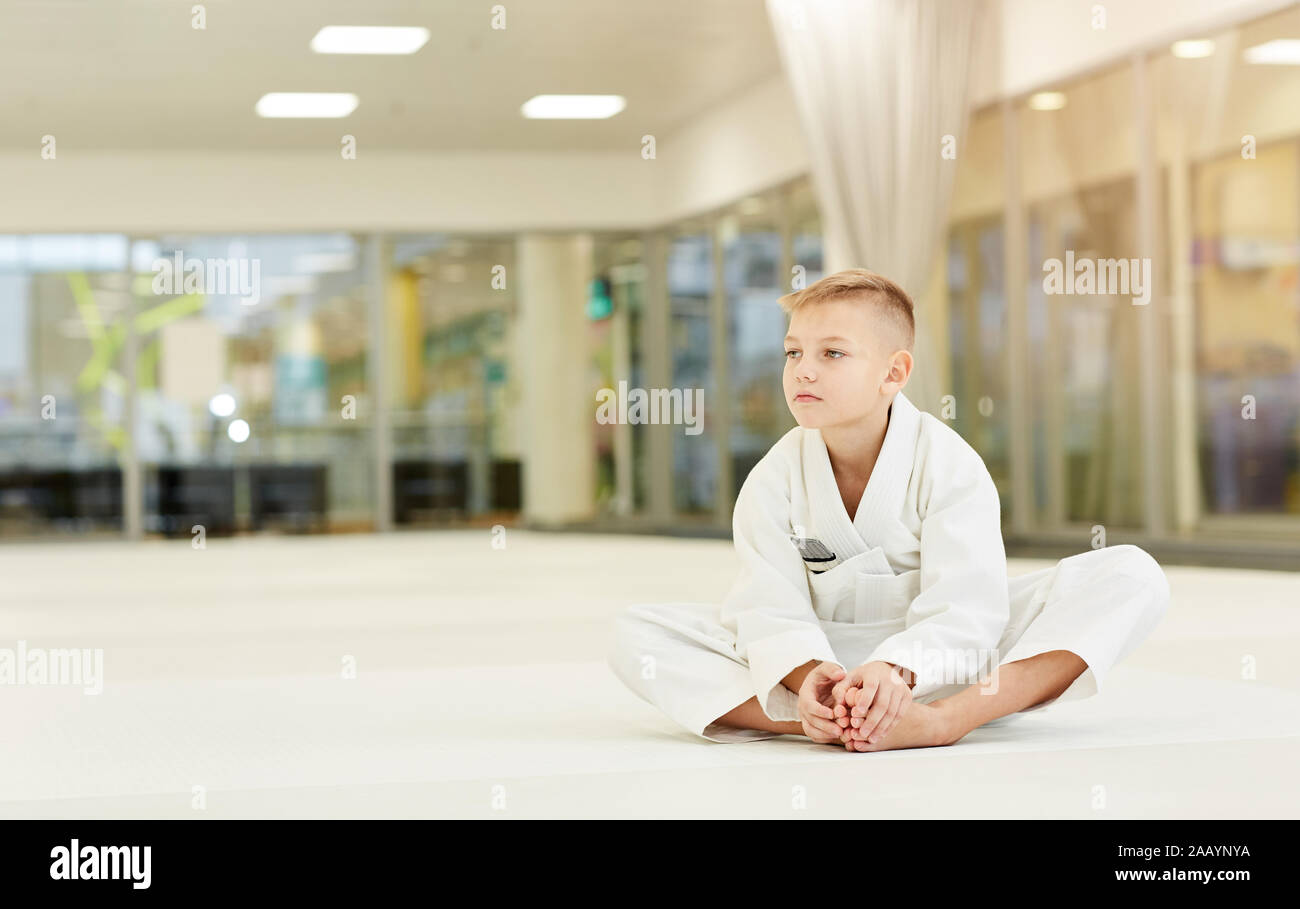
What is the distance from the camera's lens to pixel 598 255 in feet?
50.9

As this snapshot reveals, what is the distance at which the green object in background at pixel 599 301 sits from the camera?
15484 millimetres

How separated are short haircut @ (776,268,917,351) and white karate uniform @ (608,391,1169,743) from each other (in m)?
0.15

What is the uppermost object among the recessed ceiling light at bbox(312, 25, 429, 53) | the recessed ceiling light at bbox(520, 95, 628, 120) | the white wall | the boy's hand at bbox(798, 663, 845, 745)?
the recessed ceiling light at bbox(520, 95, 628, 120)

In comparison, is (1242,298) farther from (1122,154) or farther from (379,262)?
(379,262)

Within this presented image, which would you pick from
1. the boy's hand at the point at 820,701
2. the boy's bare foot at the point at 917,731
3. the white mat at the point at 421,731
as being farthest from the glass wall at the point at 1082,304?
the boy's hand at the point at 820,701

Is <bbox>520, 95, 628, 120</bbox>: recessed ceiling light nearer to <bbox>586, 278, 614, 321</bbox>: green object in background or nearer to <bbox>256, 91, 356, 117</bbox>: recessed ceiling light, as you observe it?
<bbox>256, 91, 356, 117</bbox>: recessed ceiling light

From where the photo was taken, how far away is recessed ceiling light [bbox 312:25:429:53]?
35.0ft

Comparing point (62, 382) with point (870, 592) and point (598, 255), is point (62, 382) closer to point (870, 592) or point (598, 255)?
point (598, 255)

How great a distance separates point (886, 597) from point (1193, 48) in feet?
21.3

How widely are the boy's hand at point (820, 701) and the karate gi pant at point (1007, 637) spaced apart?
112 millimetres

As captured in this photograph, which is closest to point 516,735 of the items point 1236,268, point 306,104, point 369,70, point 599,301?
point 1236,268

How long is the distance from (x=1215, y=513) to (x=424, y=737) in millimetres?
6318

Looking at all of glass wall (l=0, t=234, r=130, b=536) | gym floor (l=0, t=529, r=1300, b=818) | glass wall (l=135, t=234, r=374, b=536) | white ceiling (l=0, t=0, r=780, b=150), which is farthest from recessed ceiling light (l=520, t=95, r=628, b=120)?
gym floor (l=0, t=529, r=1300, b=818)
